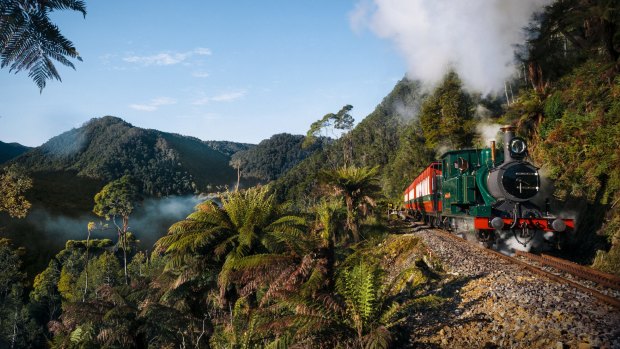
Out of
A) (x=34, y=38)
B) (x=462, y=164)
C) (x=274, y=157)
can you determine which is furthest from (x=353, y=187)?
(x=274, y=157)

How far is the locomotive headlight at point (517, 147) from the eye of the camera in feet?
34.5

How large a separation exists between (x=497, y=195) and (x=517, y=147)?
146 cm

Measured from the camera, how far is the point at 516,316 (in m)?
5.42

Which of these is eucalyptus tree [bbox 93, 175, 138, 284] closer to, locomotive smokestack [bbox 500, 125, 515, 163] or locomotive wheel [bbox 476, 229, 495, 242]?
locomotive wheel [bbox 476, 229, 495, 242]

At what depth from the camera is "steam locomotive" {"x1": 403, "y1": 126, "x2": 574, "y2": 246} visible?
10.2 meters

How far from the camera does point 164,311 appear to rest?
31.3ft

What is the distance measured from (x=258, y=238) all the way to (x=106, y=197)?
141ft

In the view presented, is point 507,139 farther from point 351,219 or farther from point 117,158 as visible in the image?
point 117,158

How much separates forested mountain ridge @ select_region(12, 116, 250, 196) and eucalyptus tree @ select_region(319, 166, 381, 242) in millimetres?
125047

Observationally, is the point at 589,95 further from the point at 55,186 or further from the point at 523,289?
the point at 55,186

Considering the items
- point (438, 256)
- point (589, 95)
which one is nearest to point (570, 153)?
point (589, 95)

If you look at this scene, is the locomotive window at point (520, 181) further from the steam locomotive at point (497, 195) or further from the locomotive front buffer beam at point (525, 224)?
the locomotive front buffer beam at point (525, 224)

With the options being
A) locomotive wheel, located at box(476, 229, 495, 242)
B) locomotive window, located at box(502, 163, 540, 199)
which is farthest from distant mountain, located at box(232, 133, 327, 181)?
locomotive window, located at box(502, 163, 540, 199)

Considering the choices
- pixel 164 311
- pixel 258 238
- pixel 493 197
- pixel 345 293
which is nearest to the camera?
pixel 345 293
